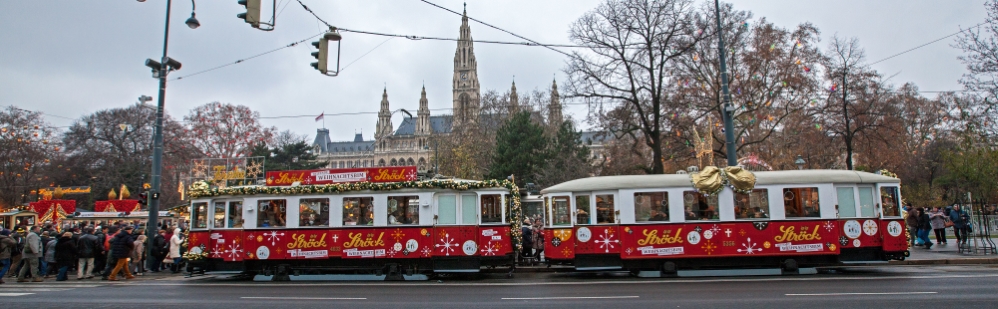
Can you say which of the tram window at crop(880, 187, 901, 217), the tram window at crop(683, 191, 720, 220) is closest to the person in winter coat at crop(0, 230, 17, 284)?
the tram window at crop(683, 191, 720, 220)

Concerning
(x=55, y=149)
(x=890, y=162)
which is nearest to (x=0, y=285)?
(x=55, y=149)

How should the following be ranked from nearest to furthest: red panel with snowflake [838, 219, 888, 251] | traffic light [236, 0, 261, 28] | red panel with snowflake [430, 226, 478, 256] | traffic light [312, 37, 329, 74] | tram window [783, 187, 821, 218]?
traffic light [236, 0, 261, 28] < traffic light [312, 37, 329, 74] < red panel with snowflake [838, 219, 888, 251] < tram window [783, 187, 821, 218] < red panel with snowflake [430, 226, 478, 256]

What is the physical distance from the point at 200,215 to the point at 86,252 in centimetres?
314

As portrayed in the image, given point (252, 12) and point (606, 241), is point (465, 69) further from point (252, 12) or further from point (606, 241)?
point (252, 12)

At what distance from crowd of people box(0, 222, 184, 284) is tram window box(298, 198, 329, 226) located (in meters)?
4.69

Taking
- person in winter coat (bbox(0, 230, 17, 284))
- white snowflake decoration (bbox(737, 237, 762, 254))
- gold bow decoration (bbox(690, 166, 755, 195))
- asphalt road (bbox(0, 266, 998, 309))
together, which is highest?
gold bow decoration (bbox(690, 166, 755, 195))

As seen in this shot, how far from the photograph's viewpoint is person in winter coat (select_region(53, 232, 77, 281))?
1645 cm

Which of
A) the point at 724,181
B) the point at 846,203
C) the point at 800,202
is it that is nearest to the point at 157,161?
the point at 724,181

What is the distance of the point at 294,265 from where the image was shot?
16.4 m

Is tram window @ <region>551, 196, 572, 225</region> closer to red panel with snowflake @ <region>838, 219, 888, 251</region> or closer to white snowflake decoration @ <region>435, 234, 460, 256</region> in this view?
white snowflake decoration @ <region>435, 234, 460, 256</region>

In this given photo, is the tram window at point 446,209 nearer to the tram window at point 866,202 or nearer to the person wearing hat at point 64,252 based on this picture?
the tram window at point 866,202

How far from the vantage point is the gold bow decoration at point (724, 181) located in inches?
587

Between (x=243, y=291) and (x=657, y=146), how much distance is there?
1754cm

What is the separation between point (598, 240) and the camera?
15.1 meters
